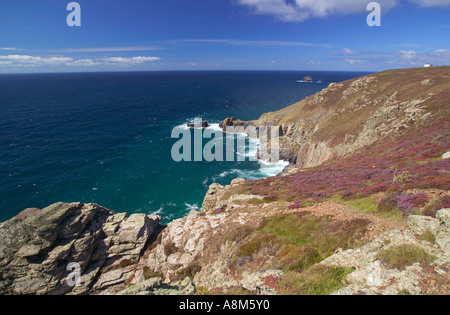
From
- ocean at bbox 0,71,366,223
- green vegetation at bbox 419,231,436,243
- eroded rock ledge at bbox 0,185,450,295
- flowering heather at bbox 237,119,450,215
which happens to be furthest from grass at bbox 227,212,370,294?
ocean at bbox 0,71,366,223

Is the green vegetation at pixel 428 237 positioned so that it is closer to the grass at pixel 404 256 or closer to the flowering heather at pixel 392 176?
the grass at pixel 404 256

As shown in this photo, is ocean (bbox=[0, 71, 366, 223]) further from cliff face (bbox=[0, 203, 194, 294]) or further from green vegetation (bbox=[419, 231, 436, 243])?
green vegetation (bbox=[419, 231, 436, 243])

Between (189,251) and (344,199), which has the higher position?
(344,199)

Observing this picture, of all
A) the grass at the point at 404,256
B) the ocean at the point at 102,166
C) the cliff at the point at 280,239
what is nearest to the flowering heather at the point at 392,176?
the cliff at the point at 280,239

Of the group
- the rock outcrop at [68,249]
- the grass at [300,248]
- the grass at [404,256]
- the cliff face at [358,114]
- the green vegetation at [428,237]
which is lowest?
the rock outcrop at [68,249]

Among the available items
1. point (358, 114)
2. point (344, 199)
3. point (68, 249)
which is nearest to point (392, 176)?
point (344, 199)

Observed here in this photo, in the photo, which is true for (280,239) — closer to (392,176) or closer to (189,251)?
(189,251)

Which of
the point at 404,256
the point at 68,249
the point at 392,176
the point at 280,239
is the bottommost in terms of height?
the point at 68,249
